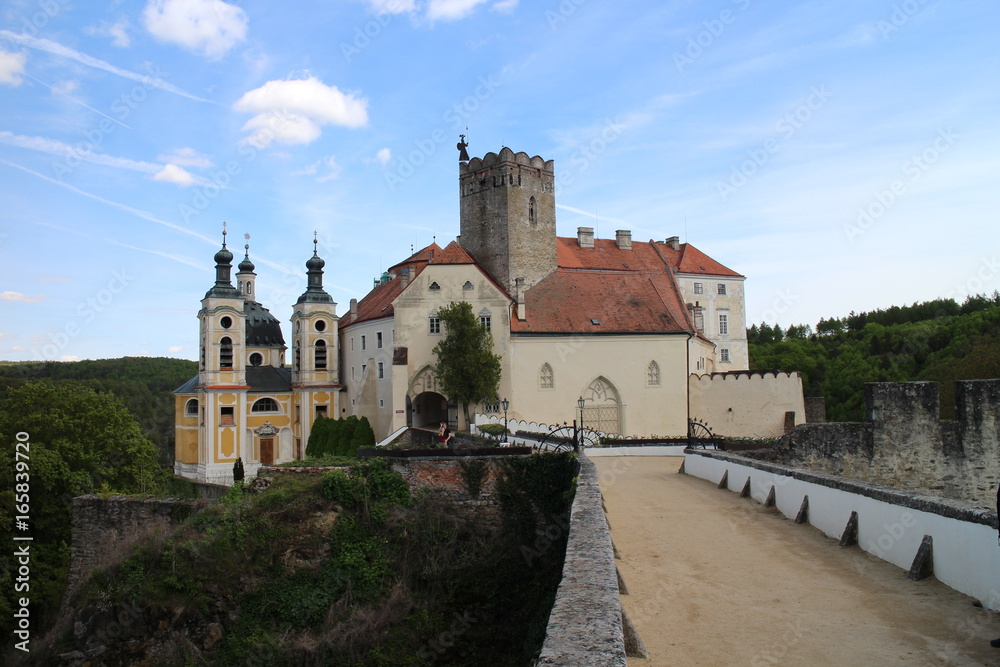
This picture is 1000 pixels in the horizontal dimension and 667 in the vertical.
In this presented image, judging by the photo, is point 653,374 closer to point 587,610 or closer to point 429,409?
point 429,409

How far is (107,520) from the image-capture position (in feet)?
66.5

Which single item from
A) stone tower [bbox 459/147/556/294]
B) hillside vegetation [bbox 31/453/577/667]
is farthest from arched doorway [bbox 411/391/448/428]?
hillside vegetation [bbox 31/453/577/667]

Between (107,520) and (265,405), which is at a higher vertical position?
(265,405)

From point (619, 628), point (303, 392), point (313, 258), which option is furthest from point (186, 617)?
point (313, 258)

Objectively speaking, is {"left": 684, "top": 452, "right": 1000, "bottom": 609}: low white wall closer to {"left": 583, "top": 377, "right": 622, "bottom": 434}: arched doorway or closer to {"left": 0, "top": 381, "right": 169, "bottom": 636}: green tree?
{"left": 0, "top": 381, "right": 169, "bottom": 636}: green tree

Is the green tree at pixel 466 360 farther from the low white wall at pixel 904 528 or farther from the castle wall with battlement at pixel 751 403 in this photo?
the low white wall at pixel 904 528

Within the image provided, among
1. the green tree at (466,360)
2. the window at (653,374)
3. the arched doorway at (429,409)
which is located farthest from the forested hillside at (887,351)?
the arched doorway at (429,409)

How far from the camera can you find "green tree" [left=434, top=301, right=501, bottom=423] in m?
36.8

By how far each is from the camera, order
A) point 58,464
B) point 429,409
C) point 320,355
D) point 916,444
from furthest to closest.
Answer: point 320,355 → point 429,409 → point 58,464 → point 916,444

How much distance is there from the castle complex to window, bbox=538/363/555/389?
62 mm

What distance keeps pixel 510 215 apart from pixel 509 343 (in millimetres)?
9242

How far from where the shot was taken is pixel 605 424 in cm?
3938

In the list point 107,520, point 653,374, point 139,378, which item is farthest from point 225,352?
point 139,378

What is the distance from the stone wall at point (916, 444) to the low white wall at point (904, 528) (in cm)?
335
